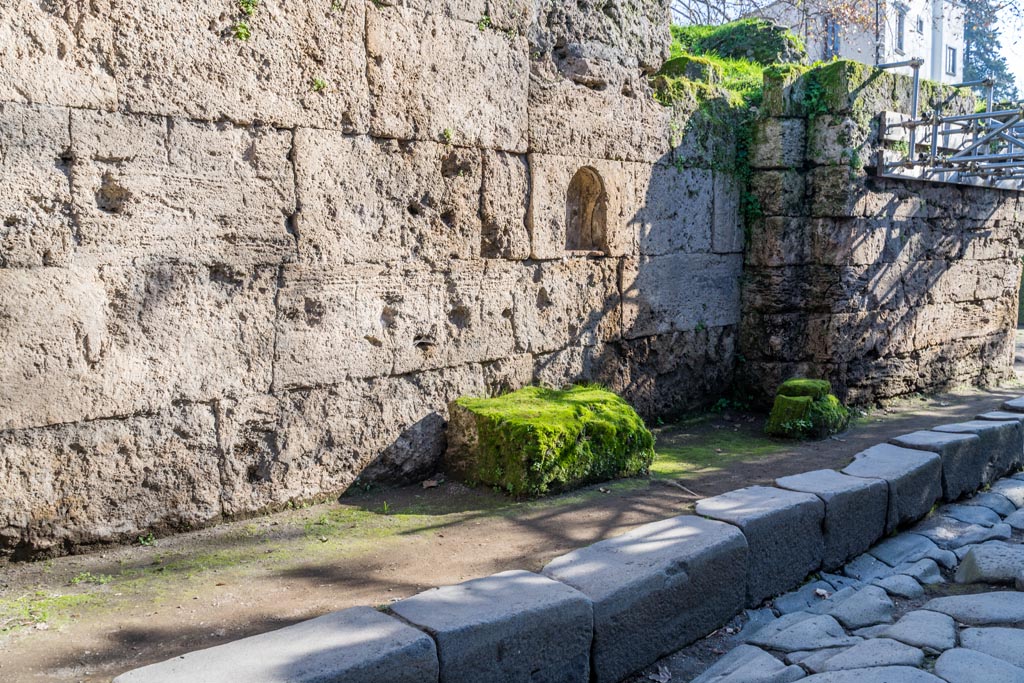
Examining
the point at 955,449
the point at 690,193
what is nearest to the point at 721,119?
the point at 690,193

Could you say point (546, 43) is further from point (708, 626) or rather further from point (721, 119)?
point (708, 626)

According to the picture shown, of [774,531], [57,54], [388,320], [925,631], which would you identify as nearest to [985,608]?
[925,631]

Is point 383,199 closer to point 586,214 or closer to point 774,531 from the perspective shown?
point 586,214

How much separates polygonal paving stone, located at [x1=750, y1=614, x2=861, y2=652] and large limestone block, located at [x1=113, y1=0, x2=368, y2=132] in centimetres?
327

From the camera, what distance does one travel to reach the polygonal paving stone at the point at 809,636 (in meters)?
3.61

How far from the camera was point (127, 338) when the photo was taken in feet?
12.9

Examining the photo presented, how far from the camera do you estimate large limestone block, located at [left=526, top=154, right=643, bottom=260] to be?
5707 mm

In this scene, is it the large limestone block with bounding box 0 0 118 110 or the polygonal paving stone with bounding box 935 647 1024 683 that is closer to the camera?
the polygonal paving stone with bounding box 935 647 1024 683

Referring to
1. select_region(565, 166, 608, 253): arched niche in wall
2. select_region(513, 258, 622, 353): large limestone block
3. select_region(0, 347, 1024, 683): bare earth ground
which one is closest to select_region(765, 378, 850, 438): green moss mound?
select_region(0, 347, 1024, 683): bare earth ground

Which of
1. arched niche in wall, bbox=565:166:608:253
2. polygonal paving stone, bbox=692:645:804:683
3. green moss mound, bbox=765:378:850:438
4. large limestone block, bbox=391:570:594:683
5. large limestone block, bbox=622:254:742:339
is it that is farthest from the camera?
green moss mound, bbox=765:378:850:438

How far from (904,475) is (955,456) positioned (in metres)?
0.83

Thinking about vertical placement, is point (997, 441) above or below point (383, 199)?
below

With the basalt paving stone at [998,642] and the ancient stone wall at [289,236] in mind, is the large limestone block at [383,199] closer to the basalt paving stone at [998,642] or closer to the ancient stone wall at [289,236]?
the ancient stone wall at [289,236]

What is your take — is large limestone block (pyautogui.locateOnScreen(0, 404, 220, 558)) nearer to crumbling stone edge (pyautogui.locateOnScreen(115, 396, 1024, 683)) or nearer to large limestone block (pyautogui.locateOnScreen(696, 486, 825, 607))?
crumbling stone edge (pyautogui.locateOnScreen(115, 396, 1024, 683))
